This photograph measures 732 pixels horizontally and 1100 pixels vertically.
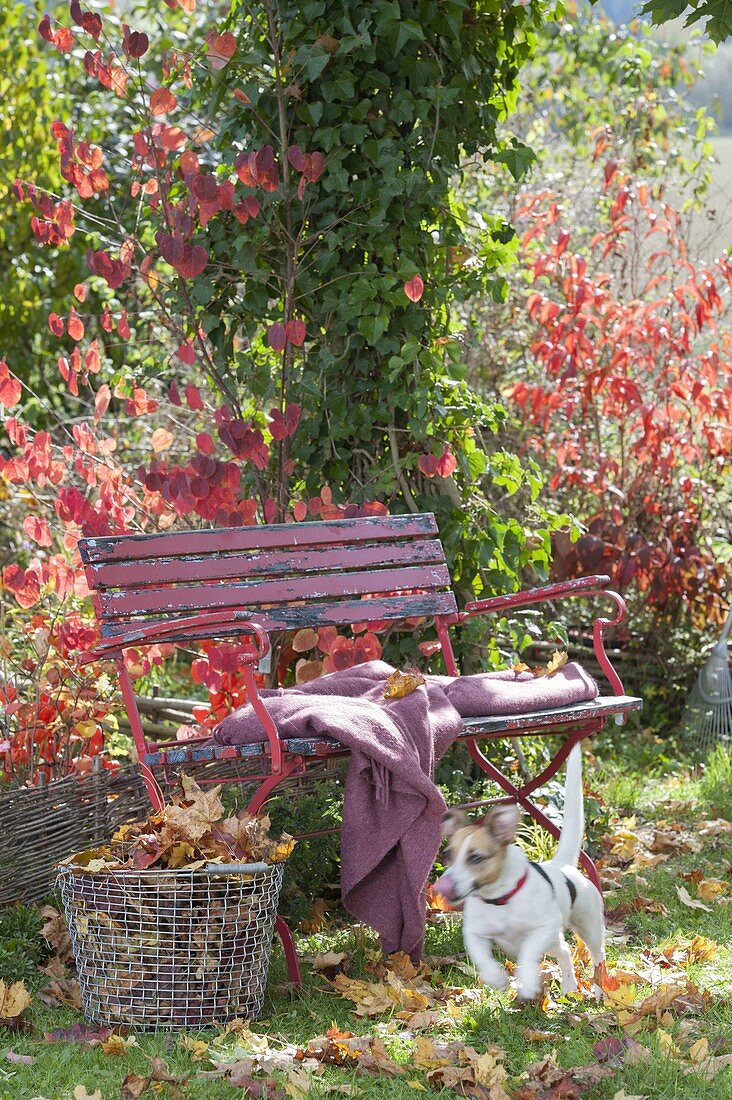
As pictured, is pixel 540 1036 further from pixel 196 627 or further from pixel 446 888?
pixel 196 627

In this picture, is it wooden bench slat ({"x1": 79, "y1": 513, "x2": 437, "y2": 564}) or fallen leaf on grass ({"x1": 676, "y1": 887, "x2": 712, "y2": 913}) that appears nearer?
wooden bench slat ({"x1": 79, "y1": 513, "x2": 437, "y2": 564})

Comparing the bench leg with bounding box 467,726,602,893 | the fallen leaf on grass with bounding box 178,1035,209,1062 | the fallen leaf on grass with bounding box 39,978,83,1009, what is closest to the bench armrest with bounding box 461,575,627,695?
the bench leg with bounding box 467,726,602,893

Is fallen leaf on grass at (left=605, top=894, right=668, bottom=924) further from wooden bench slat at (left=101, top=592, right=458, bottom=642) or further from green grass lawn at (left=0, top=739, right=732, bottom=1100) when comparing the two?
wooden bench slat at (left=101, top=592, right=458, bottom=642)

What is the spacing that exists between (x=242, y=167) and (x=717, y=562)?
122 inches

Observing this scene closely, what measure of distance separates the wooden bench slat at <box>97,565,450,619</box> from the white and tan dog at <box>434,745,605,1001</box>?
100cm

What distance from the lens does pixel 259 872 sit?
2711 millimetres

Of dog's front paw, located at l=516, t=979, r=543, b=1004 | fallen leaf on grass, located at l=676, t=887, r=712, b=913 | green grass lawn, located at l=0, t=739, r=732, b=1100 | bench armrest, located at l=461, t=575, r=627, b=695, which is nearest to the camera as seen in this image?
green grass lawn, located at l=0, t=739, r=732, b=1100

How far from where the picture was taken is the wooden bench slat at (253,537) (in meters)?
A: 3.23

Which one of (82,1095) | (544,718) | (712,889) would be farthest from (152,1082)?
(712,889)

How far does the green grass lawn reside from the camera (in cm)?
233

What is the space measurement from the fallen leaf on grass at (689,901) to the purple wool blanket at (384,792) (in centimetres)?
100

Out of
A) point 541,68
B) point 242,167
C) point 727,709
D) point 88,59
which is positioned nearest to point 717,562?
point 727,709

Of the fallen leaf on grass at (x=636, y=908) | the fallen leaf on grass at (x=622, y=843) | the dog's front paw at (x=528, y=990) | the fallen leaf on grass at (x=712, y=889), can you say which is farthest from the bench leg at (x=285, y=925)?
the fallen leaf on grass at (x=622, y=843)

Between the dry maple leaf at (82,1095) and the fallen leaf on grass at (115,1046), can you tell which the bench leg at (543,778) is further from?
the dry maple leaf at (82,1095)
